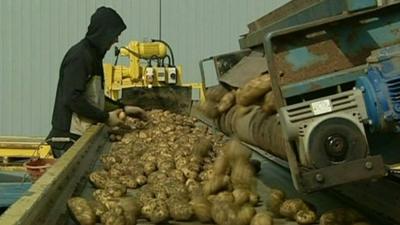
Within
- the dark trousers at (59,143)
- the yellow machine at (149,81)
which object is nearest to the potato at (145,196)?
the dark trousers at (59,143)

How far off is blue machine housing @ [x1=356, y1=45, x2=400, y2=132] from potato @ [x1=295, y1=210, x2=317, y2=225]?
0.63 m

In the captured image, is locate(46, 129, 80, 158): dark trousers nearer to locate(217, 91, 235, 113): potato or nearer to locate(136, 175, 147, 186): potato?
locate(217, 91, 235, 113): potato

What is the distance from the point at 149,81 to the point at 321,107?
5.88 m

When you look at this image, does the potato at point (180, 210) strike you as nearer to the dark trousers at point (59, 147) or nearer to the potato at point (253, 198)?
the potato at point (253, 198)

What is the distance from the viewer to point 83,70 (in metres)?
5.68

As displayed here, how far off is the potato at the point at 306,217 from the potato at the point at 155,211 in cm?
55

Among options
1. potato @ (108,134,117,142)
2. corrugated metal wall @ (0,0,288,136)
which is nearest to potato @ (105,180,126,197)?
potato @ (108,134,117,142)

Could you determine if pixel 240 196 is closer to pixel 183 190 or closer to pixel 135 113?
pixel 183 190

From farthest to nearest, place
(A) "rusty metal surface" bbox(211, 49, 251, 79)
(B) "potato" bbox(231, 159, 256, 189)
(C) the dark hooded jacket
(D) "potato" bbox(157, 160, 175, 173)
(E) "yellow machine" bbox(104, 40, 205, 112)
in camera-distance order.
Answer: (E) "yellow machine" bbox(104, 40, 205, 112), (C) the dark hooded jacket, (A) "rusty metal surface" bbox(211, 49, 251, 79), (D) "potato" bbox(157, 160, 175, 173), (B) "potato" bbox(231, 159, 256, 189)

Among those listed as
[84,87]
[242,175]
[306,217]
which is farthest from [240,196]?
[84,87]

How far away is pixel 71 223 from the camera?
9.98 feet

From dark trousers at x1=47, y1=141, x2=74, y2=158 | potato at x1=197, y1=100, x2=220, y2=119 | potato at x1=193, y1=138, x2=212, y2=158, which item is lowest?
dark trousers at x1=47, y1=141, x2=74, y2=158

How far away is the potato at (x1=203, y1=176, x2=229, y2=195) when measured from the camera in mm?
3463

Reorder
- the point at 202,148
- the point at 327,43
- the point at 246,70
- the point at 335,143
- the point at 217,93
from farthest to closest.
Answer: the point at 217,93, the point at 202,148, the point at 246,70, the point at 327,43, the point at 335,143
